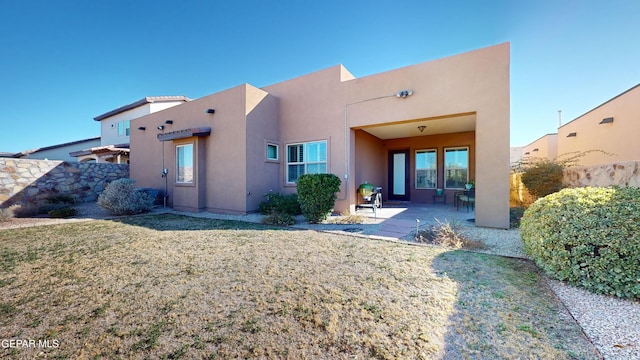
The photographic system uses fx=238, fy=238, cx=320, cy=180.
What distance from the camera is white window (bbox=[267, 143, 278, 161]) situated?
9.59 m

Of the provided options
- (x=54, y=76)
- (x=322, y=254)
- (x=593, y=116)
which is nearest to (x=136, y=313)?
(x=322, y=254)

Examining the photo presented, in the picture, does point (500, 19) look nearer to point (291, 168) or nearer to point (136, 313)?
point (291, 168)

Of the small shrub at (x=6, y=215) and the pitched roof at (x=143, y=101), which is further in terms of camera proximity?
the pitched roof at (x=143, y=101)

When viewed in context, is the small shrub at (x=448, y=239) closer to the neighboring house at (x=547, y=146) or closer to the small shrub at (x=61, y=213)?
the small shrub at (x=61, y=213)

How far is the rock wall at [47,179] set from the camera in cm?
971

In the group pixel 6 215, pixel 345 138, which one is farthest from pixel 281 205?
pixel 6 215

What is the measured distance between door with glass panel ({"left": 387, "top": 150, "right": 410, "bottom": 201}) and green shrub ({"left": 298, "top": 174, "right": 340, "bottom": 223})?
5.95 metres

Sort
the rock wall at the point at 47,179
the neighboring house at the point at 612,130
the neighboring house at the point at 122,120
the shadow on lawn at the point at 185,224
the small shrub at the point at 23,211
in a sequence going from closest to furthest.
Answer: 1. the shadow on lawn at the point at 185,224
2. the neighboring house at the point at 612,130
3. the small shrub at the point at 23,211
4. the rock wall at the point at 47,179
5. the neighboring house at the point at 122,120

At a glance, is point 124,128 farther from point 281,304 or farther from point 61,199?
point 281,304

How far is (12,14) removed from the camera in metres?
7.75

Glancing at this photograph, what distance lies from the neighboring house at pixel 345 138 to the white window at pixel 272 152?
0.19 ft

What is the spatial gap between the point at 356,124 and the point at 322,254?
5.27 m

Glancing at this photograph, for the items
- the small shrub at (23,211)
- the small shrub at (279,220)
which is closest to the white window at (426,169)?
the small shrub at (279,220)

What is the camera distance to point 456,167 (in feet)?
35.3
